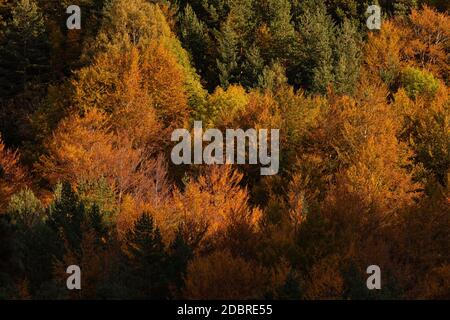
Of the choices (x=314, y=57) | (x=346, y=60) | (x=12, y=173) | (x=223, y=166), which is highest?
(x=314, y=57)

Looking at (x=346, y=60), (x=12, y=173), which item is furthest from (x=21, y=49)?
(x=346, y=60)

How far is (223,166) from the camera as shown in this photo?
4581 cm

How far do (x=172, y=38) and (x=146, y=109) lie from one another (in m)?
13.3

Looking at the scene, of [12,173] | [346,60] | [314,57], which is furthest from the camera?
[314,57]

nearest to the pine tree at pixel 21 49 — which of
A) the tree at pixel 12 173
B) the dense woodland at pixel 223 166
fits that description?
the dense woodland at pixel 223 166

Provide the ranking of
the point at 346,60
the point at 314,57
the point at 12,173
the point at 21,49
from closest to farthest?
the point at 12,173 < the point at 21,49 < the point at 346,60 < the point at 314,57

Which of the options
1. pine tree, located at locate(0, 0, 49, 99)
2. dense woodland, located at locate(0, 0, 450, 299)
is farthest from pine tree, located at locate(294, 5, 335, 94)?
pine tree, located at locate(0, 0, 49, 99)

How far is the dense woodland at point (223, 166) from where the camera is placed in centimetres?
3228

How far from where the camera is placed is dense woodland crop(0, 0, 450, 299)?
32.3 m

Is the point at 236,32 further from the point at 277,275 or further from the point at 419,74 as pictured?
the point at 277,275

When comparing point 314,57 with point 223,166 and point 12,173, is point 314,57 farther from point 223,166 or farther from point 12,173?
point 12,173

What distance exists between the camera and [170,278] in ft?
102

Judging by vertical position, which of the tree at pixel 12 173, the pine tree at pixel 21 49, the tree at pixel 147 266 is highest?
the pine tree at pixel 21 49

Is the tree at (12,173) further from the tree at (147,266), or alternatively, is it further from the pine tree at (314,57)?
the pine tree at (314,57)
